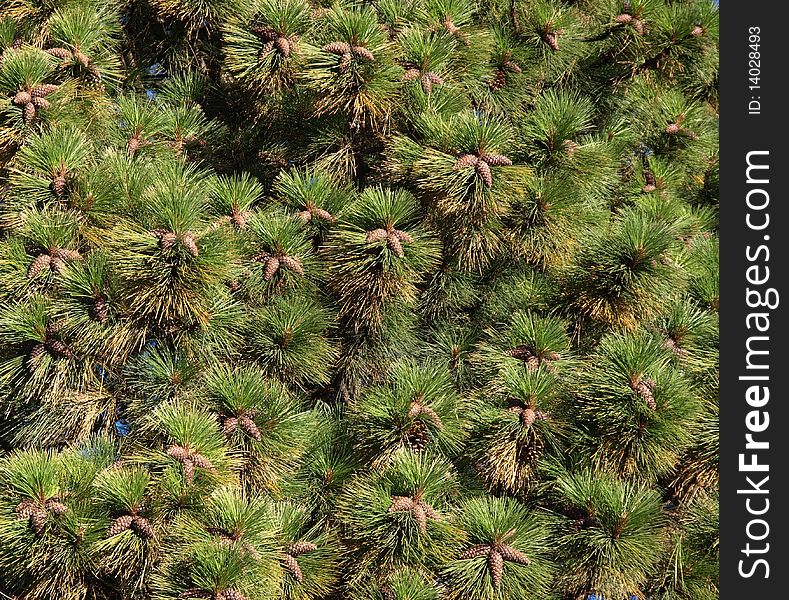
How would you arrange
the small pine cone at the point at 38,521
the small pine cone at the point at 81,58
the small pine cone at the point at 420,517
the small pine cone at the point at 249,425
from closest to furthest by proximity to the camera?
1. the small pine cone at the point at 38,521
2. the small pine cone at the point at 420,517
3. the small pine cone at the point at 249,425
4. the small pine cone at the point at 81,58

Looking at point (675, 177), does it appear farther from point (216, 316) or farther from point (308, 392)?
point (216, 316)

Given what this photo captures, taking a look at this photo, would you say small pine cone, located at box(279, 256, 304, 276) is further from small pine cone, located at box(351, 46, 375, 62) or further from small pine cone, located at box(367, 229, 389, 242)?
small pine cone, located at box(351, 46, 375, 62)


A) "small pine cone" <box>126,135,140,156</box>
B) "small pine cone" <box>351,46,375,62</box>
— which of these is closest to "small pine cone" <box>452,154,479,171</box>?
"small pine cone" <box>351,46,375,62</box>

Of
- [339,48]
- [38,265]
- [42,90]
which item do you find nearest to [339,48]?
[339,48]

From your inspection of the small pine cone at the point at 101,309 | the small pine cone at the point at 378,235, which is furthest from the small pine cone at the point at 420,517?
the small pine cone at the point at 101,309

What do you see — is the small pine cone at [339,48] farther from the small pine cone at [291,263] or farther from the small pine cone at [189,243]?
the small pine cone at [189,243]

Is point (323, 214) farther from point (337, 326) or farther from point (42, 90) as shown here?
point (42, 90)

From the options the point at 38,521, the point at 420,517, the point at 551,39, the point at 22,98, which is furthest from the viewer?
the point at 551,39
